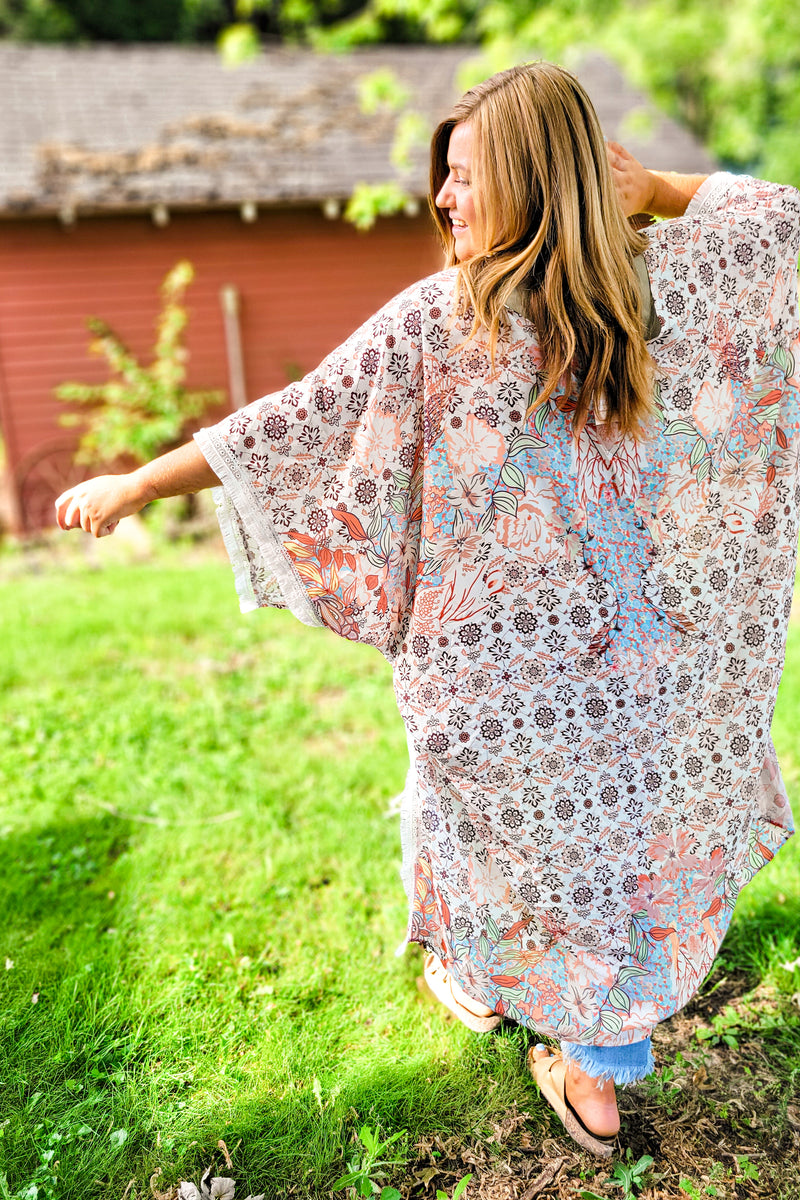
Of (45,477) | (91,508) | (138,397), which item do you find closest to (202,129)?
(138,397)

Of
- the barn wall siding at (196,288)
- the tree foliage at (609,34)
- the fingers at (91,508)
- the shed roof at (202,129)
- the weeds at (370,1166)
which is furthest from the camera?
the barn wall siding at (196,288)

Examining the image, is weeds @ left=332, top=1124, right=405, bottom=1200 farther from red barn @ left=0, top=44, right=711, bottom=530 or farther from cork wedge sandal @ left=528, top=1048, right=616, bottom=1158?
red barn @ left=0, top=44, right=711, bottom=530

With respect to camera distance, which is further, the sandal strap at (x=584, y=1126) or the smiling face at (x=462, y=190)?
the sandal strap at (x=584, y=1126)

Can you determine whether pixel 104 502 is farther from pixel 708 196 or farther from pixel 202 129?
pixel 202 129

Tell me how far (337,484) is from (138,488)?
37 cm

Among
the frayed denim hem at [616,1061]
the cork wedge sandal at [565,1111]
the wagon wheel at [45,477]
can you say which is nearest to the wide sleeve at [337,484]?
the frayed denim hem at [616,1061]

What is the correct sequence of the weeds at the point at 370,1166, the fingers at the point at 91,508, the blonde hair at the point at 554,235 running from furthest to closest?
the weeds at the point at 370,1166 → the fingers at the point at 91,508 → the blonde hair at the point at 554,235

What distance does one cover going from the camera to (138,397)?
29.8 ft

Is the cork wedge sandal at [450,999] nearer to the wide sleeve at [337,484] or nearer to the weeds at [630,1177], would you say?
the weeds at [630,1177]

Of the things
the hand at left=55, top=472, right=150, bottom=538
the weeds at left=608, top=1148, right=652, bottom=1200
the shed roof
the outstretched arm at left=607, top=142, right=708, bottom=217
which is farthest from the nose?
the shed roof

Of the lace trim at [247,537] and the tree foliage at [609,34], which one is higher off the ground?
the tree foliage at [609,34]

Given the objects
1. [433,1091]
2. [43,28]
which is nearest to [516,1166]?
[433,1091]

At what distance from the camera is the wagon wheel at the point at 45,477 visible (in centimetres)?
903

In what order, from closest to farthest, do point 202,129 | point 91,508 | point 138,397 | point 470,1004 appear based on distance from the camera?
point 91,508, point 470,1004, point 138,397, point 202,129
